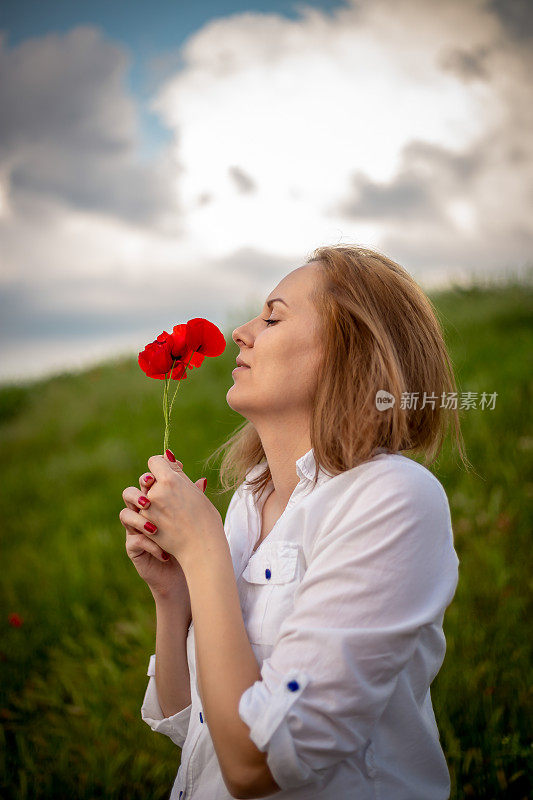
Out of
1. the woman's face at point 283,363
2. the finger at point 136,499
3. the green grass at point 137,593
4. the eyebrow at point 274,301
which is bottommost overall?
the green grass at point 137,593

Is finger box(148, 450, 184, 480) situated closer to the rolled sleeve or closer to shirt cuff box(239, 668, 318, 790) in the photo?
the rolled sleeve

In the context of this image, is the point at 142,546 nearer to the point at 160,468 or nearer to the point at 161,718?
the point at 160,468

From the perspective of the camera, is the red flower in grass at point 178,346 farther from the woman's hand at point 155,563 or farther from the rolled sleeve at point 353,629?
the rolled sleeve at point 353,629

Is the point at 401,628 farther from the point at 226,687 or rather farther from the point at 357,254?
the point at 357,254

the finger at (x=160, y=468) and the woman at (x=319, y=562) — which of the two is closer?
the woman at (x=319, y=562)

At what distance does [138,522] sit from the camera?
1.73 m

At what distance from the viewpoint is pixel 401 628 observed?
4.48ft

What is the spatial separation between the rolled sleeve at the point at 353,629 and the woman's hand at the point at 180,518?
0.28m

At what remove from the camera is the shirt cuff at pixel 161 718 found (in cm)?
206

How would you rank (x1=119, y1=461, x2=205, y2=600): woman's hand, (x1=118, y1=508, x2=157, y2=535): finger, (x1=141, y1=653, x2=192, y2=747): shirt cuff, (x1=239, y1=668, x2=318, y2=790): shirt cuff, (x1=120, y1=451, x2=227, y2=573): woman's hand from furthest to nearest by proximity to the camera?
(x1=141, y1=653, x2=192, y2=747): shirt cuff, (x1=119, y1=461, x2=205, y2=600): woman's hand, (x1=118, y1=508, x2=157, y2=535): finger, (x1=120, y1=451, x2=227, y2=573): woman's hand, (x1=239, y1=668, x2=318, y2=790): shirt cuff

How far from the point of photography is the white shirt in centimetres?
133

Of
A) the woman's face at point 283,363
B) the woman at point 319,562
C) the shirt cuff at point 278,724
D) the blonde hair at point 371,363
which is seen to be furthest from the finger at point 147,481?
the shirt cuff at point 278,724

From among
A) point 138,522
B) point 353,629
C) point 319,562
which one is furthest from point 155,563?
point 353,629

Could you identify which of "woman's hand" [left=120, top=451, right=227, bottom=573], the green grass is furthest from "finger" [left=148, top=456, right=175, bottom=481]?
the green grass
